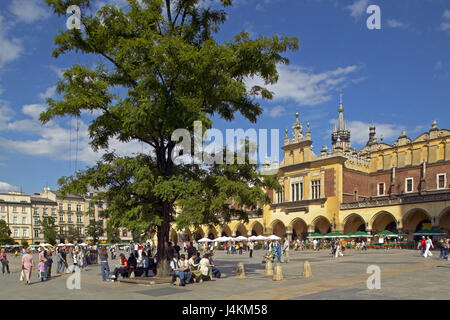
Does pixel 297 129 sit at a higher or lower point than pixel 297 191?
higher

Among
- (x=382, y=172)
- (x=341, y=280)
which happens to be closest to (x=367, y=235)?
(x=382, y=172)

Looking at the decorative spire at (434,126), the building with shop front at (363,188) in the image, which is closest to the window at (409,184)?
the building with shop front at (363,188)

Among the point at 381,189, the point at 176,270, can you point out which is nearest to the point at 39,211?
the point at 381,189

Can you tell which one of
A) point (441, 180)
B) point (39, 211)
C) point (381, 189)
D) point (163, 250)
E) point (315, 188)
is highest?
point (441, 180)

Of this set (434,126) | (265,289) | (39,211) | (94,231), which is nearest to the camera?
(265,289)

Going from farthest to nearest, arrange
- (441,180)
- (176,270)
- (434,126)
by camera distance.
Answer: (434,126) < (441,180) < (176,270)

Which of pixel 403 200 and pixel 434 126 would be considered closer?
pixel 403 200

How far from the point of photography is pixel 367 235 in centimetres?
4281

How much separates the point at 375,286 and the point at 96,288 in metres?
9.53

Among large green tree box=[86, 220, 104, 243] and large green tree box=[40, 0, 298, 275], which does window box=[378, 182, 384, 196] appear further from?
large green tree box=[86, 220, 104, 243]

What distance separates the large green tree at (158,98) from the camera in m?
15.6

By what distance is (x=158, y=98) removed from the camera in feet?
52.5

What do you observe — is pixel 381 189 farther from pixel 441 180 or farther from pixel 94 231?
pixel 94 231

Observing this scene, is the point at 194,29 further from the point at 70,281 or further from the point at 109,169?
the point at 70,281
